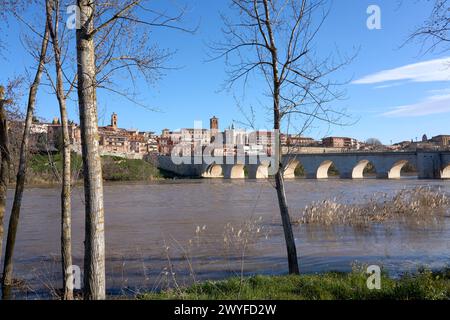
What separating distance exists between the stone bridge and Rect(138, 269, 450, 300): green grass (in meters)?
43.4

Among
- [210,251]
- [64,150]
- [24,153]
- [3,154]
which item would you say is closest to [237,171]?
[210,251]

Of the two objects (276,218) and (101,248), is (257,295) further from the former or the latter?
(276,218)

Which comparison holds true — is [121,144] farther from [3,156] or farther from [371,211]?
[3,156]

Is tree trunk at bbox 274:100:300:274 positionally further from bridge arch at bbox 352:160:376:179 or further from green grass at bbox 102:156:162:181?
bridge arch at bbox 352:160:376:179

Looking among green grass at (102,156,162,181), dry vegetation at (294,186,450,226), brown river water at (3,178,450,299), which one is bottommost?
brown river water at (3,178,450,299)

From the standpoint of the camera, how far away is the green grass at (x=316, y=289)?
229 inches

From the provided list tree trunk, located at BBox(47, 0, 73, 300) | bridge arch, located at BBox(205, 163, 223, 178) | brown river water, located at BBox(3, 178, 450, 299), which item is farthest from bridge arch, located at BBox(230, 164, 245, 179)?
tree trunk, located at BBox(47, 0, 73, 300)

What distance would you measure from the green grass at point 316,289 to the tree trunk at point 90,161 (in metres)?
1.56

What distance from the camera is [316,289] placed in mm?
6438

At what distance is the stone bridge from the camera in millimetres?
66375

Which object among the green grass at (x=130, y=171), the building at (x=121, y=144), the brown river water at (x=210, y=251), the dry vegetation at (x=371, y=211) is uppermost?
the building at (x=121, y=144)

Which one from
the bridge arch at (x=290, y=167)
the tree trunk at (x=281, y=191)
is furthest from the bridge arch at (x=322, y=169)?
the tree trunk at (x=281, y=191)

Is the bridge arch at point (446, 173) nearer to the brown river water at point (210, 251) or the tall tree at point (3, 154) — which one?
the brown river water at point (210, 251)

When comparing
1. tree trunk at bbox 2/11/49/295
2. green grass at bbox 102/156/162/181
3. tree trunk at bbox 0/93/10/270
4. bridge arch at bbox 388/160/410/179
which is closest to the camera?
tree trunk at bbox 2/11/49/295
